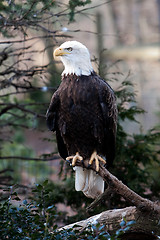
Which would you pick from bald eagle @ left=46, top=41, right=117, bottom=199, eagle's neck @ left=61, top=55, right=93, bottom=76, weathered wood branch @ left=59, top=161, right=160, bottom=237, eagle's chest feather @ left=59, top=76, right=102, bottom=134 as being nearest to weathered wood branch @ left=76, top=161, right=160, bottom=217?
weathered wood branch @ left=59, top=161, right=160, bottom=237

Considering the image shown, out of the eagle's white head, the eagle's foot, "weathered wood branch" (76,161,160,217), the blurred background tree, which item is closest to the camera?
"weathered wood branch" (76,161,160,217)

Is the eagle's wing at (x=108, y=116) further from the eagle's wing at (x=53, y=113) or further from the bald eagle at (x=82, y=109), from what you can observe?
the eagle's wing at (x=53, y=113)

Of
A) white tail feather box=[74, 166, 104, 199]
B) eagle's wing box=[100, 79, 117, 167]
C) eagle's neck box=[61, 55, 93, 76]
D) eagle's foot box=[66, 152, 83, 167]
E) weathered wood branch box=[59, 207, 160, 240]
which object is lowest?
weathered wood branch box=[59, 207, 160, 240]

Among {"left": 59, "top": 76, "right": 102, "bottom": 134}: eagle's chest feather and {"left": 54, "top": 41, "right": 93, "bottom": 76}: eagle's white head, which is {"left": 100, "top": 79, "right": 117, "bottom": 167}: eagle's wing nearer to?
{"left": 59, "top": 76, "right": 102, "bottom": 134}: eagle's chest feather

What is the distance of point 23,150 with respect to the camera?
6.84 metres

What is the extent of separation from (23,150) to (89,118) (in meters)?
4.02

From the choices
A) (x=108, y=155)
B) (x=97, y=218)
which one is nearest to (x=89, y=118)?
(x=108, y=155)

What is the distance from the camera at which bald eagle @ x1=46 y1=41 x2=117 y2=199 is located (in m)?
2.97

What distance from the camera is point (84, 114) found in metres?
2.99

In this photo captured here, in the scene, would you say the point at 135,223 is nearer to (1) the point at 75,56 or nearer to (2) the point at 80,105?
(2) the point at 80,105

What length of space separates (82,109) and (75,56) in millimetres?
420

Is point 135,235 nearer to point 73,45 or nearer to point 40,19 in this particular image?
point 73,45

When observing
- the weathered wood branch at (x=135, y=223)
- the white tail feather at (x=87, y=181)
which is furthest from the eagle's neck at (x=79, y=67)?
the weathered wood branch at (x=135, y=223)

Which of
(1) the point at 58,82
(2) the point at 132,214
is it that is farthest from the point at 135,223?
(1) the point at 58,82
